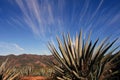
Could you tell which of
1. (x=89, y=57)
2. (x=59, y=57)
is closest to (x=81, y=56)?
(x=89, y=57)

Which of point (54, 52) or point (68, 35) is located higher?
point (68, 35)

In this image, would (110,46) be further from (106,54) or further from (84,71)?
(84,71)

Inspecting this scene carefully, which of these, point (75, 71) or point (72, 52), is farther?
point (72, 52)

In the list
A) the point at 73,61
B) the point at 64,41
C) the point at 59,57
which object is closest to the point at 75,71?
the point at 73,61

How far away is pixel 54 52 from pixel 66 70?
0.60 m

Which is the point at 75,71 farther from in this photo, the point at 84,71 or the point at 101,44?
the point at 101,44

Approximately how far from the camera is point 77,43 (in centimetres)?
561

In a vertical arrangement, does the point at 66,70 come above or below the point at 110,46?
below

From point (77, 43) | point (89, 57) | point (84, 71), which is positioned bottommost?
point (84, 71)

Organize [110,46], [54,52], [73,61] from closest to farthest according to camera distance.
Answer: [110,46] < [73,61] < [54,52]

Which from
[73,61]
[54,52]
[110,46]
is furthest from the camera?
[54,52]

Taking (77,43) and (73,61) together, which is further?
(77,43)

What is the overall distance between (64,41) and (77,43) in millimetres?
350

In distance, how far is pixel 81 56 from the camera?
206 inches
